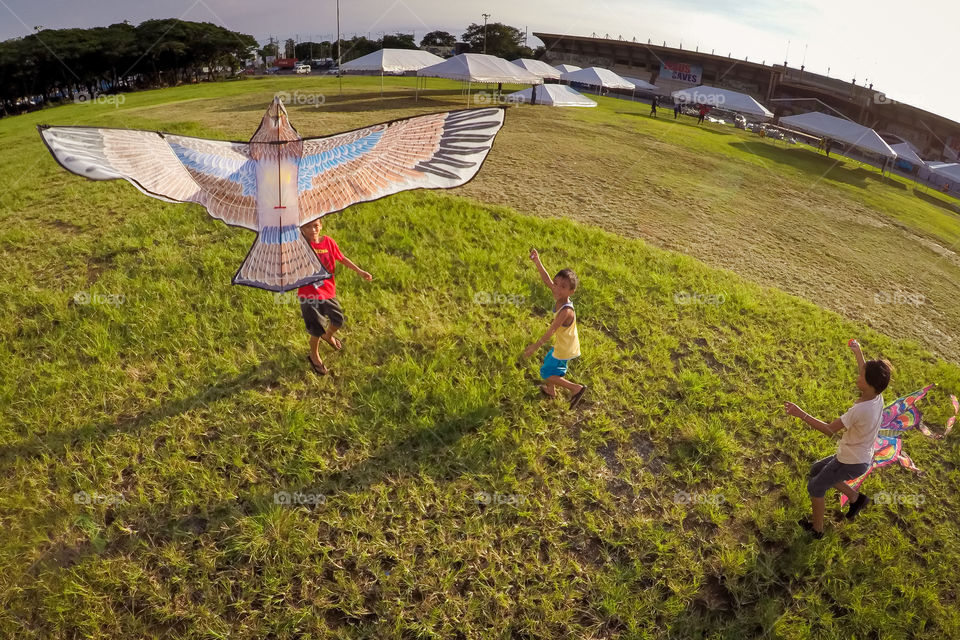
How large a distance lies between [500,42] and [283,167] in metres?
71.9

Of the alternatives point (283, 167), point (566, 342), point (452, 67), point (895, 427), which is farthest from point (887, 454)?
point (452, 67)

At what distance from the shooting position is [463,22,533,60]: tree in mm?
61406

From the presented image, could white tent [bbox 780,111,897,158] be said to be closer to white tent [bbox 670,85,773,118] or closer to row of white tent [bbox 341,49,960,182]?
row of white tent [bbox 341,49,960,182]

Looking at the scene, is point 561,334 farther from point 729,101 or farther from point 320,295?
point 729,101

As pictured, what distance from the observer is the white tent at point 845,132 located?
22188 mm

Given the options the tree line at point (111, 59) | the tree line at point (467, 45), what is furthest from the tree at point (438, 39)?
the tree line at point (111, 59)

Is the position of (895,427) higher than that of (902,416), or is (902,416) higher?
(902,416)

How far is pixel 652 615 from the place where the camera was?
124 inches

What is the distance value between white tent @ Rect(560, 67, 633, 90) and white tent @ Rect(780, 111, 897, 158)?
41.1ft

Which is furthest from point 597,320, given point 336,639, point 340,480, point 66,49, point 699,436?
point 66,49

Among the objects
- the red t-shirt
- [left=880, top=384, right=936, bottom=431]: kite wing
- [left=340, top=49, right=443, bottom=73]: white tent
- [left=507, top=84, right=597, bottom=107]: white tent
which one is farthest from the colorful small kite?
[left=340, top=49, right=443, bottom=73]: white tent

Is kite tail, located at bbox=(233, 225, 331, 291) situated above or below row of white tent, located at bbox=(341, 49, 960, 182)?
below

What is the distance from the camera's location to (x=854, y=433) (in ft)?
10.9

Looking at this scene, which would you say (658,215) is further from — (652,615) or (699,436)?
(652,615)
